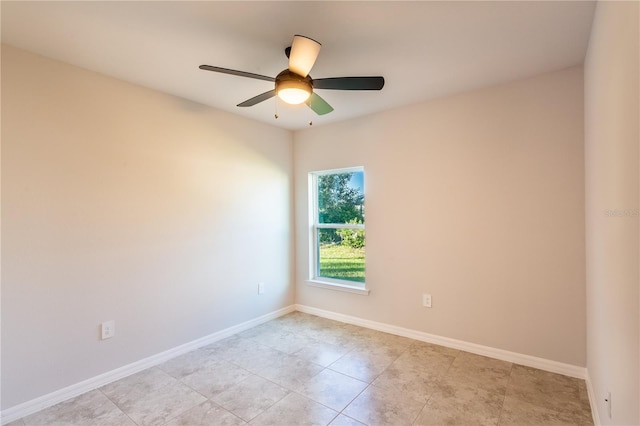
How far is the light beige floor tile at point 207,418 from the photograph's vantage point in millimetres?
1846

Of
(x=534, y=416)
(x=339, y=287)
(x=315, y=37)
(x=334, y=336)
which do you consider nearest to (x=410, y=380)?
(x=534, y=416)

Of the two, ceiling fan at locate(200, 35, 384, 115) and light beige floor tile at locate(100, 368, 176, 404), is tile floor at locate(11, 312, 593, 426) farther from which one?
ceiling fan at locate(200, 35, 384, 115)

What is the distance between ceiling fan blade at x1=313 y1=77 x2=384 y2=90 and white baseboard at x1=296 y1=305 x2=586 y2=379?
93.4 inches

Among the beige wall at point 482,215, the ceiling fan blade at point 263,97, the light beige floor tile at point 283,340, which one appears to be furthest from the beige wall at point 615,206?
the light beige floor tile at point 283,340

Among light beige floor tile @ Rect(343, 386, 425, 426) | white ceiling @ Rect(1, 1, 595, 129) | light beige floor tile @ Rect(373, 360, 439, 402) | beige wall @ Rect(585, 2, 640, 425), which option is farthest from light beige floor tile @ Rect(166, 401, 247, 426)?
white ceiling @ Rect(1, 1, 595, 129)

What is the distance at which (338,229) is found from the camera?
3748mm

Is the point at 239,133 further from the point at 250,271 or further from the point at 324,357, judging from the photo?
the point at 324,357

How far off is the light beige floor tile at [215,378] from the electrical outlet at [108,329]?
66cm

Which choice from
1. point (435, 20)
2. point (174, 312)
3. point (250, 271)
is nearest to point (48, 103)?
point (174, 312)

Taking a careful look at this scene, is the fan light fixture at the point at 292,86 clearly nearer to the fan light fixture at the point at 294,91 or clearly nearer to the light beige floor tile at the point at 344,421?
the fan light fixture at the point at 294,91

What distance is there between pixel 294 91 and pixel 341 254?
7.54 feet

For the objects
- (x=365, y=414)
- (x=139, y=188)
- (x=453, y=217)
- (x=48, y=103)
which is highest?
(x=48, y=103)

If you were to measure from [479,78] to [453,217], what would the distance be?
1.20 m

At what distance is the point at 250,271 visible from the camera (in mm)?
3439
